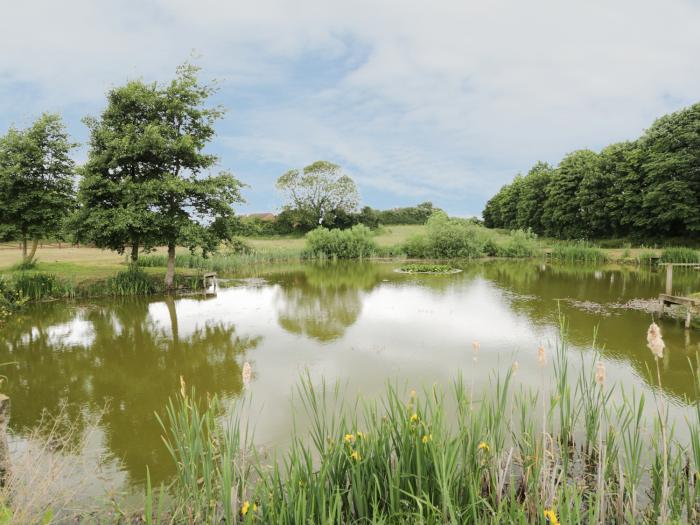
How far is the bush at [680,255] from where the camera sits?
2477 cm

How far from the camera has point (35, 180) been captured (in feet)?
60.2

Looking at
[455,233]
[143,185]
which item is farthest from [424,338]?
[455,233]

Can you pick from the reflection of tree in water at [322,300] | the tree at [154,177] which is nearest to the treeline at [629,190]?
the reflection of tree in water at [322,300]

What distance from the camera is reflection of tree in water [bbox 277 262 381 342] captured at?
427 inches

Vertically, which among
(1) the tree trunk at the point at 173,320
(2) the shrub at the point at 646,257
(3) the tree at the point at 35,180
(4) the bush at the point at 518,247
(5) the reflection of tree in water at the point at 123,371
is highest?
(3) the tree at the point at 35,180

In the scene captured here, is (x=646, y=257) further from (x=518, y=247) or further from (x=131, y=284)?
(x=131, y=284)

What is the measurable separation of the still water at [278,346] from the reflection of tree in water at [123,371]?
2 centimetres

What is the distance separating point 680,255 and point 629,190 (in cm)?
1019

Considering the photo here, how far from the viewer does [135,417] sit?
5676 millimetres

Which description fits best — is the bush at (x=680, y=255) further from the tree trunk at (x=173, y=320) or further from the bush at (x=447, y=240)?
the tree trunk at (x=173, y=320)

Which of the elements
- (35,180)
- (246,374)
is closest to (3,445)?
(246,374)

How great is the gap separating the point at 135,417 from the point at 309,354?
133 inches

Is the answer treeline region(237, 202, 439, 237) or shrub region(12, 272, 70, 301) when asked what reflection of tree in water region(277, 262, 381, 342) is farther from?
treeline region(237, 202, 439, 237)

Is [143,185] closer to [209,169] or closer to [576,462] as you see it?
[209,169]
